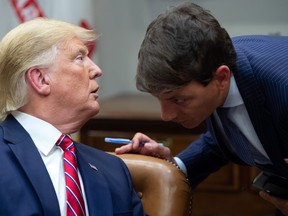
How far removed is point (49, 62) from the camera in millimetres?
1711

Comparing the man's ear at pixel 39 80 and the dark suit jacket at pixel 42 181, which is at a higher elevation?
the man's ear at pixel 39 80

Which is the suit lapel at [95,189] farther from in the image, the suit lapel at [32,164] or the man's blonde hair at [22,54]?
the man's blonde hair at [22,54]

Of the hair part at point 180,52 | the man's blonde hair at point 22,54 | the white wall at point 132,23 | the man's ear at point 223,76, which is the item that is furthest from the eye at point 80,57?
the white wall at point 132,23

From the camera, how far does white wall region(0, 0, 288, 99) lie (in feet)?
12.0

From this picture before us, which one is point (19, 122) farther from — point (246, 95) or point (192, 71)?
point (246, 95)

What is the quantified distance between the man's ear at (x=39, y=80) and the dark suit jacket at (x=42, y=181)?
0.13 m

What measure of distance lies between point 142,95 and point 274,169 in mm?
2038

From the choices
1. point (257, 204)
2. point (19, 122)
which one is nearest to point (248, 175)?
point (257, 204)

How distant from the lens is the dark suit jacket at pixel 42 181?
154cm

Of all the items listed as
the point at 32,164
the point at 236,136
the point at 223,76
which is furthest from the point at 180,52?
the point at 32,164

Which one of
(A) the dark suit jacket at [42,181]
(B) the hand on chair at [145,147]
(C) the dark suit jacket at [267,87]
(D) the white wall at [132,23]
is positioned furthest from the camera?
(D) the white wall at [132,23]

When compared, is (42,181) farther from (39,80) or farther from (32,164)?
(39,80)

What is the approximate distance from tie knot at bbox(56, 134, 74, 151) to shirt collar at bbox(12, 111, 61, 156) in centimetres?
1

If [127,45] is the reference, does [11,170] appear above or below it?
above
